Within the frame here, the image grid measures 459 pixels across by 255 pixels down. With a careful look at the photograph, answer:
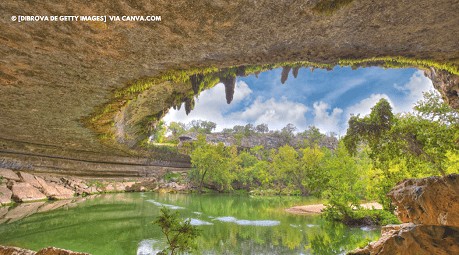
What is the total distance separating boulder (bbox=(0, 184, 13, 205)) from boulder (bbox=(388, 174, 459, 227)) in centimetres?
2050

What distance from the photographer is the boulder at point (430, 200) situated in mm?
5113

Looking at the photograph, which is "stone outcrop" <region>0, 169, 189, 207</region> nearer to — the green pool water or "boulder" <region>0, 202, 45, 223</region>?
"boulder" <region>0, 202, 45, 223</region>

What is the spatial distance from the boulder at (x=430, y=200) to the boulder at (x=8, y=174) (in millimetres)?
20770

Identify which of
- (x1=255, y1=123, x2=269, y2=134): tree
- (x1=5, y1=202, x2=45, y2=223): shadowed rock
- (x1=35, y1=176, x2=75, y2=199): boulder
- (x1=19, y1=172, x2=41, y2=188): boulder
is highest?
(x1=255, y1=123, x2=269, y2=134): tree

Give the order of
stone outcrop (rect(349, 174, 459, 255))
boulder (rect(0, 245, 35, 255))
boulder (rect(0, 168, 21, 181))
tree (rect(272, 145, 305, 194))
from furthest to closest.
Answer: tree (rect(272, 145, 305, 194)) < boulder (rect(0, 168, 21, 181)) < stone outcrop (rect(349, 174, 459, 255)) < boulder (rect(0, 245, 35, 255))

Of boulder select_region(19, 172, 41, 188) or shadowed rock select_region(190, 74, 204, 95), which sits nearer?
shadowed rock select_region(190, 74, 204, 95)

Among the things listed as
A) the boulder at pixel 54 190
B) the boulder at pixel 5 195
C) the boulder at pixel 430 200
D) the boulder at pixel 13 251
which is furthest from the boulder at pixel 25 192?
the boulder at pixel 430 200

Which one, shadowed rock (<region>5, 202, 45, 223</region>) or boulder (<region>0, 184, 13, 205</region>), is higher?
boulder (<region>0, 184, 13, 205</region>)

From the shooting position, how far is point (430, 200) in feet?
17.9

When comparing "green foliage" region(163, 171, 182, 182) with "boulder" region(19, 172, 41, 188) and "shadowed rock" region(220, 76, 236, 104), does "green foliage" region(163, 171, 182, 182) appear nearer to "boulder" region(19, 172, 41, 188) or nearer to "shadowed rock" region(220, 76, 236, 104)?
"boulder" region(19, 172, 41, 188)

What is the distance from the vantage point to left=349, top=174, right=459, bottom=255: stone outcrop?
16.5 ft

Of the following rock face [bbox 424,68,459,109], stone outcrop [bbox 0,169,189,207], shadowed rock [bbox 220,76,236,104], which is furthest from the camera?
stone outcrop [bbox 0,169,189,207]

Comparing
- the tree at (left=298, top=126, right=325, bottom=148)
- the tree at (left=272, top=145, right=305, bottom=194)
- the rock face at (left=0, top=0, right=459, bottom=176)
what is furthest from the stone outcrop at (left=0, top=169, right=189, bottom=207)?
the tree at (left=298, top=126, right=325, bottom=148)

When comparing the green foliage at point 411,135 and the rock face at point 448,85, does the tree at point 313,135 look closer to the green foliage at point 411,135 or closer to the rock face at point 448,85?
the green foliage at point 411,135
